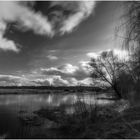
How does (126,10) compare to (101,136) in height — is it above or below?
above

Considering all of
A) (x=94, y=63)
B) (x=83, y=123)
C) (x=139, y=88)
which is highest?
(x=94, y=63)

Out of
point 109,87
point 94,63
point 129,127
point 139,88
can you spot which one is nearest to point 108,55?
point 94,63

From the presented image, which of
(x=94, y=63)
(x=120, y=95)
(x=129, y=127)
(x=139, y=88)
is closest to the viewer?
(x=129, y=127)

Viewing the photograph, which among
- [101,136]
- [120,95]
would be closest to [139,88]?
[120,95]

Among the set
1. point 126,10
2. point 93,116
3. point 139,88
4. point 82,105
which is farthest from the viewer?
point 139,88

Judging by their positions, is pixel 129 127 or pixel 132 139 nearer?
pixel 132 139

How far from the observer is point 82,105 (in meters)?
9.62

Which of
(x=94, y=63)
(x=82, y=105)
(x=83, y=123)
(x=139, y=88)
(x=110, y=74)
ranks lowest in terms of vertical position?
(x=83, y=123)

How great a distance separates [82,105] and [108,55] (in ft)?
48.1

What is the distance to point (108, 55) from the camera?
22.6 meters

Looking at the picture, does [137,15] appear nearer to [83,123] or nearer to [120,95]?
[83,123]

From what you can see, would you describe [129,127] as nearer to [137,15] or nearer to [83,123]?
[83,123]

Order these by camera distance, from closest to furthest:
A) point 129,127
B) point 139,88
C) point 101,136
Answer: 1. point 101,136
2. point 129,127
3. point 139,88

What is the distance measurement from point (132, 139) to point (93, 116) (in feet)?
12.3
